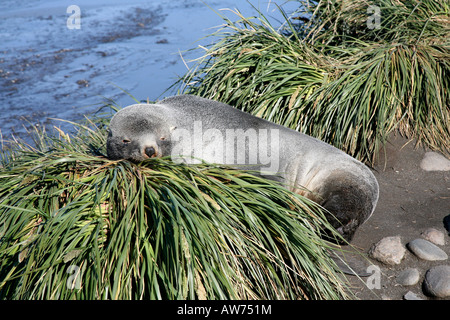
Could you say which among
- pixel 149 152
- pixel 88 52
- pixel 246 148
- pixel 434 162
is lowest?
pixel 88 52

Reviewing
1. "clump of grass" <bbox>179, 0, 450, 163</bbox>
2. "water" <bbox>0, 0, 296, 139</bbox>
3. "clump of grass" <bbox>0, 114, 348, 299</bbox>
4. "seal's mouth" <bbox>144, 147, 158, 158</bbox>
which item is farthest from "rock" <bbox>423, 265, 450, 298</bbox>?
"water" <bbox>0, 0, 296, 139</bbox>

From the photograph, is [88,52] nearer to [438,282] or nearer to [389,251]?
[389,251]

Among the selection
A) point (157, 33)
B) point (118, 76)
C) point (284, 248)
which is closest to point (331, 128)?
point (284, 248)

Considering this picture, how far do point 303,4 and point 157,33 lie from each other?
20.3 feet

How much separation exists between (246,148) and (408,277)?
1.60m

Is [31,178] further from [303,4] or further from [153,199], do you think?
[303,4]

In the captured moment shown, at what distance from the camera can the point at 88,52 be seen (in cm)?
1048

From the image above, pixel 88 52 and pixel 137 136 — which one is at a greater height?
pixel 137 136

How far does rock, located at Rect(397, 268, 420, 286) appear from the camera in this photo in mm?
3295

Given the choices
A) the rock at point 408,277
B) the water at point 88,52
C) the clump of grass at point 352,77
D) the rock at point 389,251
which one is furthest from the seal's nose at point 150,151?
the water at point 88,52

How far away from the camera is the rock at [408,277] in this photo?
130 inches

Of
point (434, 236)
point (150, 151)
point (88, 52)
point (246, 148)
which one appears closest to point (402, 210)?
point (434, 236)

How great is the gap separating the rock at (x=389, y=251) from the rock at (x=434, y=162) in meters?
1.29

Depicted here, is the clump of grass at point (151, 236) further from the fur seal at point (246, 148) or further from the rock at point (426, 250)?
the rock at point (426, 250)
